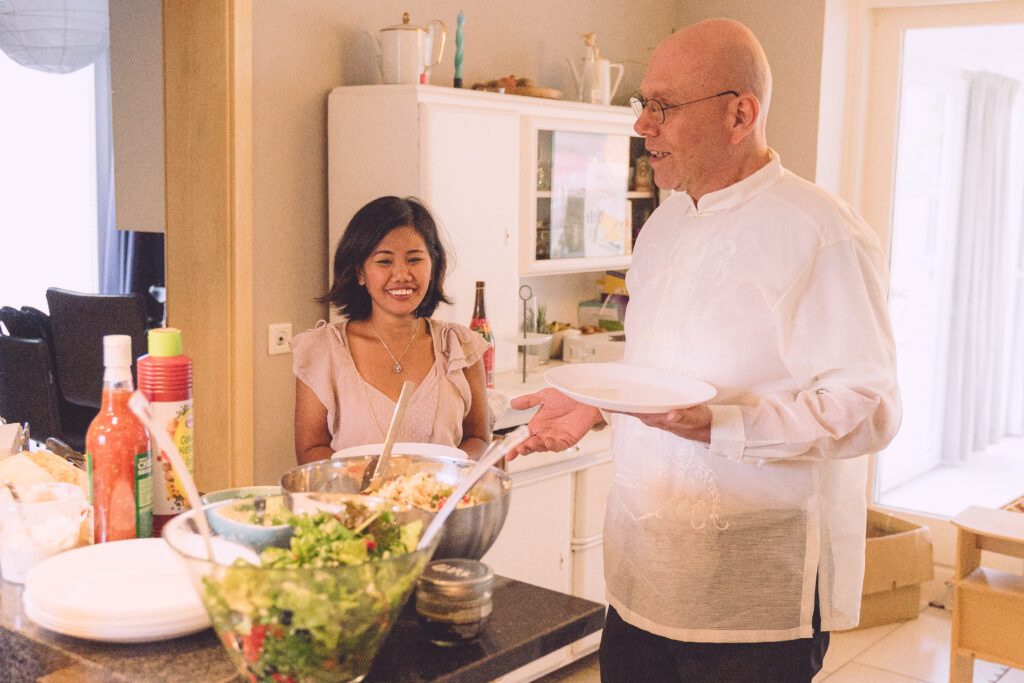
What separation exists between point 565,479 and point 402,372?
36.8 inches

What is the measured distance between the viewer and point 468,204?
3.26m

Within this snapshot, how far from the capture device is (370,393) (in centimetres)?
255

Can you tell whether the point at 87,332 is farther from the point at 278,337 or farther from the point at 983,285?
the point at 983,285

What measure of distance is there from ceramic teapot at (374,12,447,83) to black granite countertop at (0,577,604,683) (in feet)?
6.80

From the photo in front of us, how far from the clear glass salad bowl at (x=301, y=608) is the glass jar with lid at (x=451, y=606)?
107mm

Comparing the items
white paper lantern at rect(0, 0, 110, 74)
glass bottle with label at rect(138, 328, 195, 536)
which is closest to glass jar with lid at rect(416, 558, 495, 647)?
glass bottle with label at rect(138, 328, 195, 536)

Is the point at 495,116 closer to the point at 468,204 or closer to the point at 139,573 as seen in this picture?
the point at 468,204

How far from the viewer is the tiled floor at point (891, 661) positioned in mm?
3613

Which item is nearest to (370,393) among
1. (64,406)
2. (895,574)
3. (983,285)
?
(895,574)

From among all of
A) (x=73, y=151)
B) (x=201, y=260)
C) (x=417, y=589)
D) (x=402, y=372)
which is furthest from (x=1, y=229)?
(x=417, y=589)

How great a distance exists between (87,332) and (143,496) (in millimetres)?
3278

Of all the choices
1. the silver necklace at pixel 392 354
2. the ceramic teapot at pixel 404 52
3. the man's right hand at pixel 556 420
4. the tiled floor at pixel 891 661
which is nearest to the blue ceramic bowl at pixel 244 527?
the man's right hand at pixel 556 420

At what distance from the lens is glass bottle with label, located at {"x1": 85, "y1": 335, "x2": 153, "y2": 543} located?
1437 millimetres

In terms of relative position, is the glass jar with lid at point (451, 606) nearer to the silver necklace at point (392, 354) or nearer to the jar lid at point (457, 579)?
the jar lid at point (457, 579)
